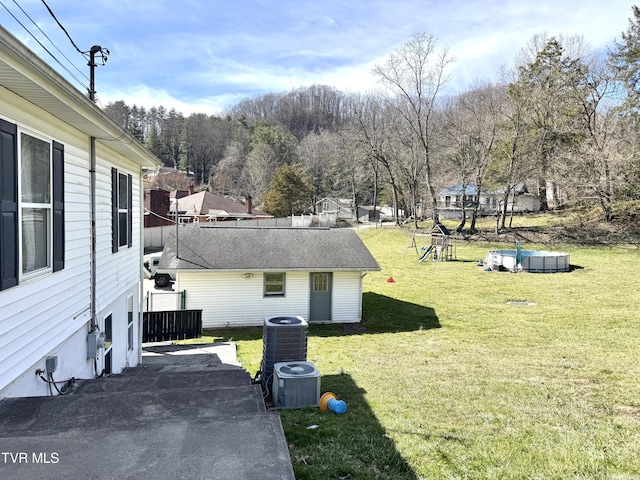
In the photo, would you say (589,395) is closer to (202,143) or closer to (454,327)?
(454,327)

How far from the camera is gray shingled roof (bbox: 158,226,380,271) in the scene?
48.4ft

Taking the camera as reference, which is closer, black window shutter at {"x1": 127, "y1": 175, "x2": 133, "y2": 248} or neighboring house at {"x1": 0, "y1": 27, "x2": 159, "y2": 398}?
neighboring house at {"x1": 0, "y1": 27, "x2": 159, "y2": 398}

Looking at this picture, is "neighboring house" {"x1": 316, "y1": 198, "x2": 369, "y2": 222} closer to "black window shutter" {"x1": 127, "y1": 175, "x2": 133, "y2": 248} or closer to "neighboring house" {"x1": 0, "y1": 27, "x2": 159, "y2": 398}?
→ "black window shutter" {"x1": 127, "y1": 175, "x2": 133, "y2": 248}

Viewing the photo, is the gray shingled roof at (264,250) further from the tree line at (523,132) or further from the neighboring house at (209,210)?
the neighboring house at (209,210)

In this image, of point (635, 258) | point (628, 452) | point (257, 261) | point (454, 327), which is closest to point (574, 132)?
point (635, 258)

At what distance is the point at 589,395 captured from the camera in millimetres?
6859

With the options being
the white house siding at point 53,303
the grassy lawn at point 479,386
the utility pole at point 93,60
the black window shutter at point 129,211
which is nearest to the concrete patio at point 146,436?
the white house siding at point 53,303

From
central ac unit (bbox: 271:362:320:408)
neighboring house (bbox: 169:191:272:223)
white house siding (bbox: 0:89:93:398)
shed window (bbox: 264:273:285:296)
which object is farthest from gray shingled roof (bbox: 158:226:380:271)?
neighboring house (bbox: 169:191:272:223)

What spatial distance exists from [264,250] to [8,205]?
1180 centimetres

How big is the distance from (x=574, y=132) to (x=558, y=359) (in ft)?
102

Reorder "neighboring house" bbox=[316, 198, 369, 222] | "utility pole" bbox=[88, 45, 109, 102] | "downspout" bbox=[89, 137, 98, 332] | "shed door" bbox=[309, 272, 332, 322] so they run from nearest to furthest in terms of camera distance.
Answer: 1. "downspout" bbox=[89, 137, 98, 332]
2. "utility pole" bbox=[88, 45, 109, 102]
3. "shed door" bbox=[309, 272, 332, 322]
4. "neighboring house" bbox=[316, 198, 369, 222]

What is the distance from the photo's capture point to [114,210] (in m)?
7.63

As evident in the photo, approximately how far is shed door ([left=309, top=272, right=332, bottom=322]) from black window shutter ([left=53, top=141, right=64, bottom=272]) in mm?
10697

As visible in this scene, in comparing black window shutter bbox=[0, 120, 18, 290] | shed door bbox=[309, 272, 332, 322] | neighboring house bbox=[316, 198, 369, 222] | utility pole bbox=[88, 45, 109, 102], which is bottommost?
shed door bbox=[309, 272, 332, 322]
